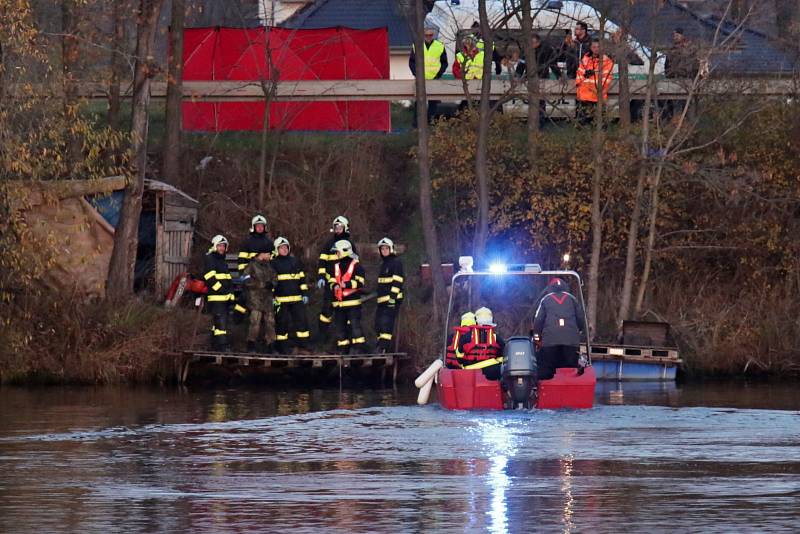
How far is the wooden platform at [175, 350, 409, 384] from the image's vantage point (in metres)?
26.8

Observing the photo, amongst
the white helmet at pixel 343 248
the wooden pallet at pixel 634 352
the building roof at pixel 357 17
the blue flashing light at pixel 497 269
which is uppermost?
the building roof at pixel 357 17

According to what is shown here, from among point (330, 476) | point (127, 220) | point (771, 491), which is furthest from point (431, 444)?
point (127, 220)

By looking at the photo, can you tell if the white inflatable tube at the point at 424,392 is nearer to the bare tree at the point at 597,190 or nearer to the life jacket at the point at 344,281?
the life jacket at the point at 344,281

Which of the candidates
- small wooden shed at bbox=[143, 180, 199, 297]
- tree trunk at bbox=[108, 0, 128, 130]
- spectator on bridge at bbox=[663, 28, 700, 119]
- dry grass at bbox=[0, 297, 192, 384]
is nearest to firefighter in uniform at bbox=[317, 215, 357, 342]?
dry grass at bbox=[0, 297, 192, 384]

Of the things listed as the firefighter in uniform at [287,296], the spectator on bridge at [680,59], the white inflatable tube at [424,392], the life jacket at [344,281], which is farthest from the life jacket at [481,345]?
the spectator on bridge at [680,59]

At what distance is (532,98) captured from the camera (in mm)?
32125

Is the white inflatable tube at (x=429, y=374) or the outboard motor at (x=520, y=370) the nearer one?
the outboard motor at (x=520, y=370)

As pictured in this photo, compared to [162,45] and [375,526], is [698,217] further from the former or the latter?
[162,45]

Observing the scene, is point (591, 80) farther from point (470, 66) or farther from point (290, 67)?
point (290, 67)

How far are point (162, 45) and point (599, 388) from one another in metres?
37.1

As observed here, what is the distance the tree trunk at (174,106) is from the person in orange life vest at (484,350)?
13.1 metres

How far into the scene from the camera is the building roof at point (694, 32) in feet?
98.2

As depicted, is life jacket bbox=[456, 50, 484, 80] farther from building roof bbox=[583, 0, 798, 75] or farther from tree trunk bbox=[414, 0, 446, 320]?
building roof bbox=[583, 0, 798, 75]

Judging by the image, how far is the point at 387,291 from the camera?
90.1 ft
